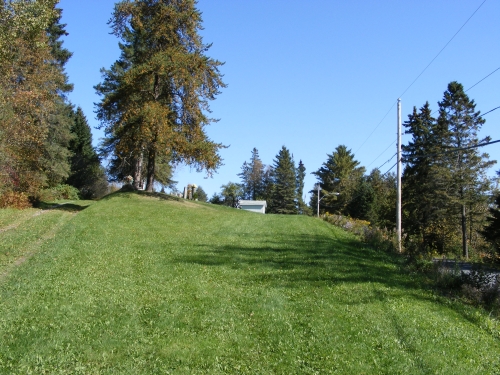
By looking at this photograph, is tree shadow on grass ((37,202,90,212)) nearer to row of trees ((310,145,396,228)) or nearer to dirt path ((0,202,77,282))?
dirt path ((0,202,77,282))

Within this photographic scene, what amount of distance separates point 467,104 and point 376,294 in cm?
4078

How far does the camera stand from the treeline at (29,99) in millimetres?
16203

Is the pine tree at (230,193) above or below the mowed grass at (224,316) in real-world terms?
above

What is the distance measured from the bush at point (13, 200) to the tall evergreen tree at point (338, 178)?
5652cm

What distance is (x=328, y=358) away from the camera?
6.36 m

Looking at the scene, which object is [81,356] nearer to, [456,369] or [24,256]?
[456,369]

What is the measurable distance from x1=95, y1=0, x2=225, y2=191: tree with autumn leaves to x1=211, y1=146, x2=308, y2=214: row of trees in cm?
4922

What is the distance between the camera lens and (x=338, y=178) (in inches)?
3280

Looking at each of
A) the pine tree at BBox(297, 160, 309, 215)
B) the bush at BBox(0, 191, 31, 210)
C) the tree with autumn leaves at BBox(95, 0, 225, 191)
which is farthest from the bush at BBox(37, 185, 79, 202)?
the pine tree at BBox(297, 160, 309, 215)

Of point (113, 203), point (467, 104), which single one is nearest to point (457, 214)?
point (467, 104)

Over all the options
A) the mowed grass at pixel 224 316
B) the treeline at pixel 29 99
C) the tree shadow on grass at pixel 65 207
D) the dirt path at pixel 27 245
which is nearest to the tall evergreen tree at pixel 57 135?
the treeline at pixel 29 99

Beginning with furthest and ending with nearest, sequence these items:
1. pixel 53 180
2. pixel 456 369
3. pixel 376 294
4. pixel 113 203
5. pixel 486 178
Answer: pixel 486 178, pixel 53 180, pixel 113 203, pixel 376 294, pixel 456 369

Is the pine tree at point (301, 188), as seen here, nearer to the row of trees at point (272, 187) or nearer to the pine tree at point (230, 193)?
the row of trees at point (272, 187)

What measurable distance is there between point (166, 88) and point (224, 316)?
21273mm
